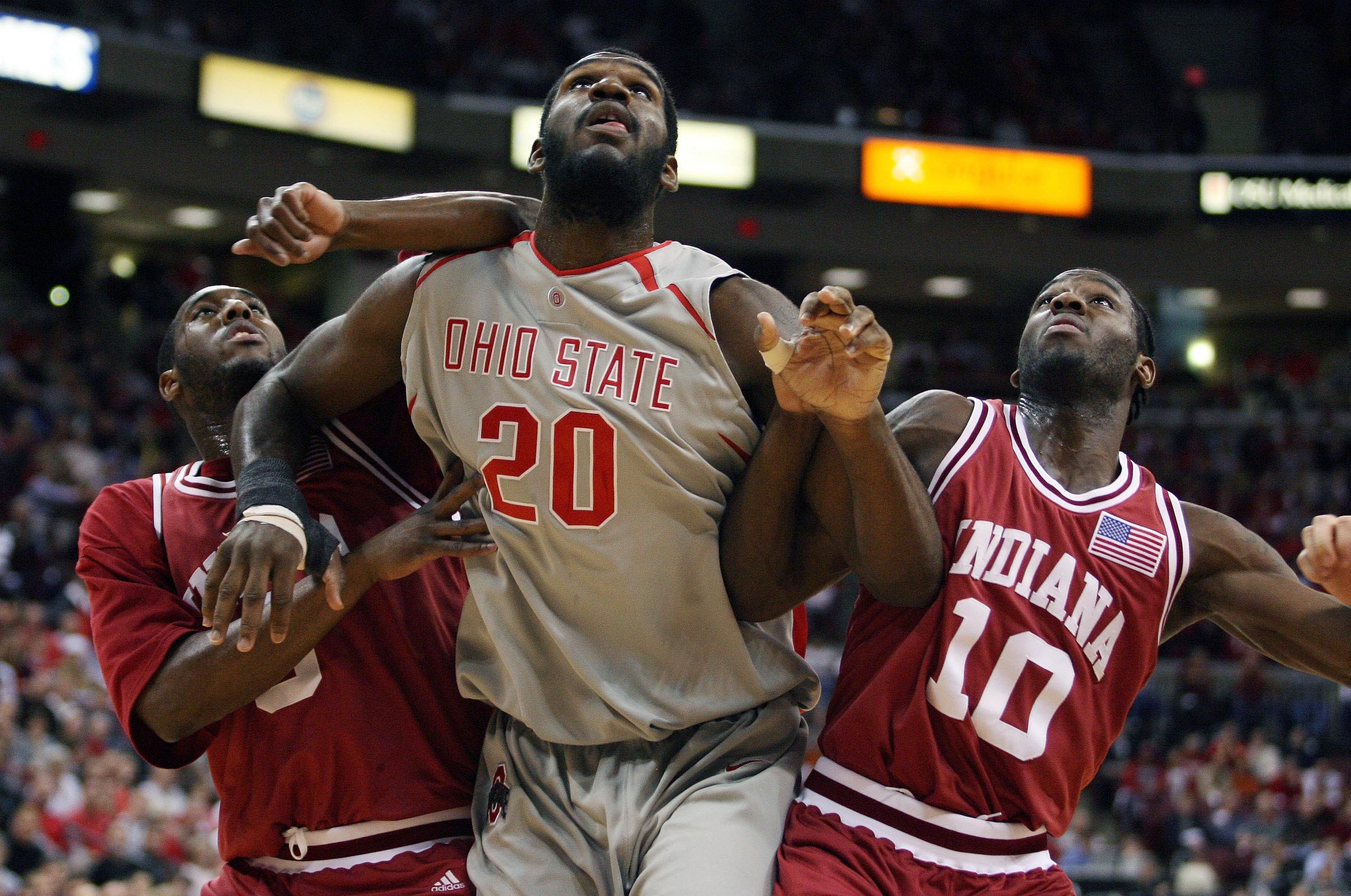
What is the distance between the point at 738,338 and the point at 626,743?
882mm

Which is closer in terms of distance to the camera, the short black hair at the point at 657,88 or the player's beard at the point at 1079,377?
the short black hair at the point at 657,88

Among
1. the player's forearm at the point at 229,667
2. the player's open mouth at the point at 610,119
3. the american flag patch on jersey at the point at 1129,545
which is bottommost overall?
the player's forearm at the point at 229,667

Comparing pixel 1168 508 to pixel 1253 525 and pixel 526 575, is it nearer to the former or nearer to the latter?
pixel 526 575

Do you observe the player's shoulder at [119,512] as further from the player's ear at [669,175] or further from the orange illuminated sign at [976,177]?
the orange illuminated sign at [976,177]

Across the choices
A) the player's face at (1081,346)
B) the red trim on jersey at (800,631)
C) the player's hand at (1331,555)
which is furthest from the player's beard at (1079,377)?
the red trim on jersey at (800,631)

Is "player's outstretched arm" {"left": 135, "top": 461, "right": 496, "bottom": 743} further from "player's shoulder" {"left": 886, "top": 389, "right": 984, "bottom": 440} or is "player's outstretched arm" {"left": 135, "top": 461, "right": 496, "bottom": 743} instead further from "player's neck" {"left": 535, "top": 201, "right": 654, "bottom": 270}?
"player's shoulder" {"left": 886, "top": 389, "right": 984, "bottom": 440}

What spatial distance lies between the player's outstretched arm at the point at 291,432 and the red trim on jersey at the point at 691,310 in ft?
2.06

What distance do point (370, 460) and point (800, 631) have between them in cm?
117

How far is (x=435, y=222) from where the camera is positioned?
325 cm

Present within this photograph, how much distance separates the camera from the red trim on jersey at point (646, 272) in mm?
3143

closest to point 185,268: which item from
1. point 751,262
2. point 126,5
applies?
point 126,5

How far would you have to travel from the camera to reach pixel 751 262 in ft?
64.1

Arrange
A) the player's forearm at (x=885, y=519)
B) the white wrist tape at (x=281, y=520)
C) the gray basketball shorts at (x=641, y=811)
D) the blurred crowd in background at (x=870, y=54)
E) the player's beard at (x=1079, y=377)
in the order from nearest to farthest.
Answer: the player's forearm at (x=885, y=519) → the gray basketball shorts at (x=641, y=811) → the white wrist tape at (x=281, y=520) → the player's beard at (x=1079, y=377) → the blurred crowd in background at (x=870, y=54)

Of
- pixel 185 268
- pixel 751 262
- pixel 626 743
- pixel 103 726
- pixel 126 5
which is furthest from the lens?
pixel 751 262
